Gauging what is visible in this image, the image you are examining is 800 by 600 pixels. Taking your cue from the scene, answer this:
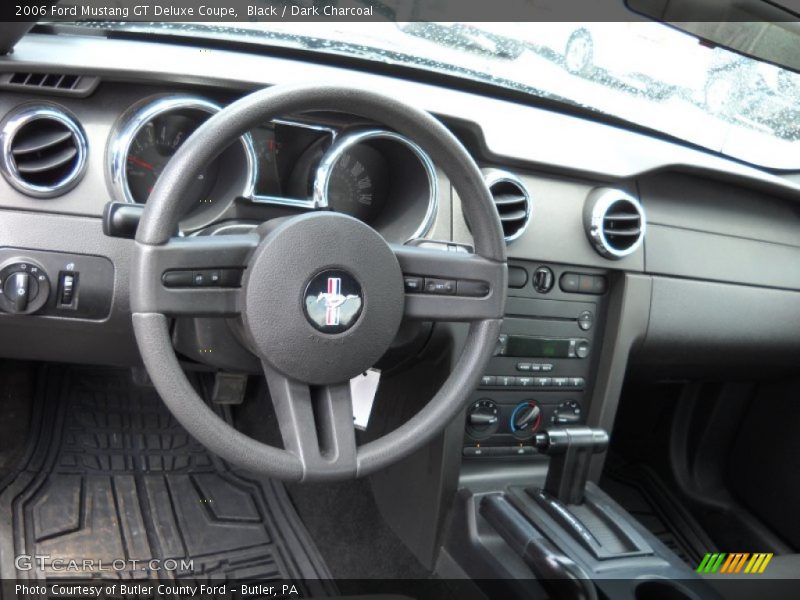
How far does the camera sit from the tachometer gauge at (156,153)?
1442mm

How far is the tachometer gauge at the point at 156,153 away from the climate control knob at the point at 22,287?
22 centimetres

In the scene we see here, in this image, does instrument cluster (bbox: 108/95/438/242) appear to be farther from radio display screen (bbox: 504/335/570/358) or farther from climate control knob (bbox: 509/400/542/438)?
climate control knob (bbox: 509/400/542/438)

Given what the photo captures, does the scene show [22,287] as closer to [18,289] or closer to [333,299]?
[18,289]

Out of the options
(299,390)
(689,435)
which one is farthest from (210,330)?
(689,435)

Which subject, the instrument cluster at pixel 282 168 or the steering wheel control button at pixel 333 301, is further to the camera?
the instrument cluster at pixel 282 168

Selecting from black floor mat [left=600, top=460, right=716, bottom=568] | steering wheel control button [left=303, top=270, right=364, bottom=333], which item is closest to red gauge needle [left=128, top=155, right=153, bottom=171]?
steering wheel control button [left=303, top=270, right=364, bottom=333]

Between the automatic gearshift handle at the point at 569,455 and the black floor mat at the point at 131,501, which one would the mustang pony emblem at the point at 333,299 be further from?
the black floor mat at the point at 131,501

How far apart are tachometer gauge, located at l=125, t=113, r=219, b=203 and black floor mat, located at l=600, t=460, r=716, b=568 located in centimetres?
161

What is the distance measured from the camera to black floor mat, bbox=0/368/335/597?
1918mm

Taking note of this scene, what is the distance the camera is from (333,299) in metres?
1.18

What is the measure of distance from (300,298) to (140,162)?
0.52 meters

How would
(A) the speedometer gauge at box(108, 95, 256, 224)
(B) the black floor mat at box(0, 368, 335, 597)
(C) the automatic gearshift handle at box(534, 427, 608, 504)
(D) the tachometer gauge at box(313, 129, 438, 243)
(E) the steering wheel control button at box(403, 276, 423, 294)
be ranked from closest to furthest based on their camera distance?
(E) the steering wheel control button at box(403, 276, 423, 294)
(A) the speedometer gauge at box(108, 95, 256, 224)
(D) the tachometer gauge at box(313, 129, 438, 243)
(C) the automatic gearshift handle at box(534, 427, 608, 504)
(B) the black floor mat at box(0, 368, 335, 597)

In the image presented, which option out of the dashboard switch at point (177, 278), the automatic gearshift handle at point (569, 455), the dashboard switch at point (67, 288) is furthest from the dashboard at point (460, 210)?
the dashboard switch at point (177, 278)

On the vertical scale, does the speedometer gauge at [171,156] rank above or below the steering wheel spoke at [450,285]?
above
